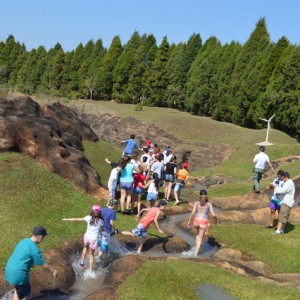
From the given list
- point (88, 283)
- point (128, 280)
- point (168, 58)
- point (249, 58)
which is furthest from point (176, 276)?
point (168, 58)

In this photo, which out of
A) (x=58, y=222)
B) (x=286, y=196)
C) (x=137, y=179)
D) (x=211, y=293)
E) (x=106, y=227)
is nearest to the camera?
(x=211, y=293)

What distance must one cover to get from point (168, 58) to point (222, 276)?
3118 inches

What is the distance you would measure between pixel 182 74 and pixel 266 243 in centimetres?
6874

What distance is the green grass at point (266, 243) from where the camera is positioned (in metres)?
17.1

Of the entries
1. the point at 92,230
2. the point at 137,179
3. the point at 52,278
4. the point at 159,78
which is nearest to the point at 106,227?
the point at 92,230

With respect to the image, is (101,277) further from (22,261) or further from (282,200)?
(282,200)

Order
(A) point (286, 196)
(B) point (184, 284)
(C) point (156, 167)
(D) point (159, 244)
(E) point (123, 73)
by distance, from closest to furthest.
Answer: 1. (B) point (184, 284)
2. (D) point (159, 244)
3. (A) point (286, 196)
4. (C) point (156, 167)
5. (E) point (123, 73)

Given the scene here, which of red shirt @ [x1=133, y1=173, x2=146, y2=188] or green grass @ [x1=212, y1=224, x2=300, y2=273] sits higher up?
red shirt @ [x1=133, y1=173, x2=146, y2=188]

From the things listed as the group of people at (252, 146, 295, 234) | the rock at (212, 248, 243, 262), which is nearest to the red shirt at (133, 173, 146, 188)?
the rock at (212, 248, 243, 262)

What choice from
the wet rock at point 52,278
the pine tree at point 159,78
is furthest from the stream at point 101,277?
the pine tree at point 159,78

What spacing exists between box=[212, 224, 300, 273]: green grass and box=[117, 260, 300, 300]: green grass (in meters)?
3.47

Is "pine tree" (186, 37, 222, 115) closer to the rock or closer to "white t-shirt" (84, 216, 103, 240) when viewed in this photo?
the rock

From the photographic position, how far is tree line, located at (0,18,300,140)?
6309 centimetres

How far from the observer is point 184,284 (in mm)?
13211
